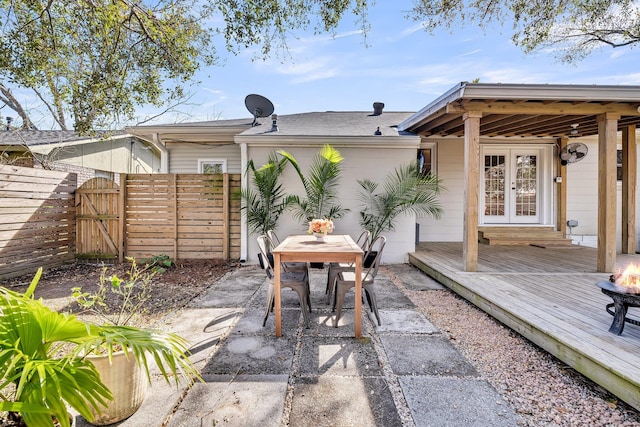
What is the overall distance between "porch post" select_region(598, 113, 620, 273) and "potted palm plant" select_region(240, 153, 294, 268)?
5136 millimetres

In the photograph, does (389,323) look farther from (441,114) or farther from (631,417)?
(441,114)

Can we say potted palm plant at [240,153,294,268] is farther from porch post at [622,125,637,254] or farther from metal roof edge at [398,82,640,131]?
porch post at [622,125,637,254]

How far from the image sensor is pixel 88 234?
6512 mm

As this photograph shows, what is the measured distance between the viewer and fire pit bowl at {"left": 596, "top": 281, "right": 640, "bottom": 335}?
8.13 ft

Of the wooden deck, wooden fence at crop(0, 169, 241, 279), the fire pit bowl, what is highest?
wooden fence at crop(0, 169, 241, 279)

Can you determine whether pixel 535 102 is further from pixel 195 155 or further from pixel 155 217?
pixel 195 155

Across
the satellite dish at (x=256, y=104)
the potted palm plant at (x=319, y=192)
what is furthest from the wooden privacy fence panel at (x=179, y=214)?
the satellite dish at (x=256, y=104)

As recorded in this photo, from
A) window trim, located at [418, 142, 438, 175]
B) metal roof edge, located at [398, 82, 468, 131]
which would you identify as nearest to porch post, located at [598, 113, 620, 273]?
metal roof edge, located at [398, 82, 468, 131]

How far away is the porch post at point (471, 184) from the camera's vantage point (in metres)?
4.68

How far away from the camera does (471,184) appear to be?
4.71m

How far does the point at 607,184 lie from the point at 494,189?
10.9 ft

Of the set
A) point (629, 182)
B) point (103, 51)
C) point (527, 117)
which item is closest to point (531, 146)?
point (629, 182)

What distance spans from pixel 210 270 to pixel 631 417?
5.77m

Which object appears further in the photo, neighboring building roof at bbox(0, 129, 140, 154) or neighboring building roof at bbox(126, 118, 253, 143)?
neighboring building roof at bbox(0, 129, 140, 154)
